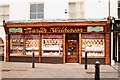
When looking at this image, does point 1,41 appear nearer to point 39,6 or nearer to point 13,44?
point 13,44

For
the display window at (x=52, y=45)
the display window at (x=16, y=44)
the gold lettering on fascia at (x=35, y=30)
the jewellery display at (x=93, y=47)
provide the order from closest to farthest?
the jewellery display at (x=93, y=47) < the gold lettering on fascia at (x=35, y=30) < the display window at (x=52, y=45) < the display window at (x=16, y=44)

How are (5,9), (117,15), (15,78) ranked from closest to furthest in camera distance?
(15,78) → (117,15) → (5,9)

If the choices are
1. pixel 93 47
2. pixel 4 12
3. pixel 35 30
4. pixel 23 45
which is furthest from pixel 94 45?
pixel 4 12

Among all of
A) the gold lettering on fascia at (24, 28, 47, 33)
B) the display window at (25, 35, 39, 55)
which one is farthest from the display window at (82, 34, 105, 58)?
the display window at (25, 35, 39, 55)

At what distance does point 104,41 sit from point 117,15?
6.65 feet

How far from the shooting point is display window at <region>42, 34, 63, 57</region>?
19.8 meters

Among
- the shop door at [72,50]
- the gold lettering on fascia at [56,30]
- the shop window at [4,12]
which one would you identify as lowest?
the shop door at [72,50]

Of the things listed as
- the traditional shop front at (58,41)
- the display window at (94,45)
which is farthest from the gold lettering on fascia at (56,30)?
the display window at (94,45)

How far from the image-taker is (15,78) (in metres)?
12.3

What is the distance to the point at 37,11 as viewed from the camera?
20.0m

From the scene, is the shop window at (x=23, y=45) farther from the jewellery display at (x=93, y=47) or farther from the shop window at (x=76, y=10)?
the jewellery display at (x=93, y=47)

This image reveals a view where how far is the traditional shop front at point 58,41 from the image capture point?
19.0 meters

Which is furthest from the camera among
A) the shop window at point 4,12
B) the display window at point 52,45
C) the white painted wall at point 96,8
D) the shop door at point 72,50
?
the shop window at point 4,12

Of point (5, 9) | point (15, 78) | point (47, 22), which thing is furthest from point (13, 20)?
point (15, 78)
